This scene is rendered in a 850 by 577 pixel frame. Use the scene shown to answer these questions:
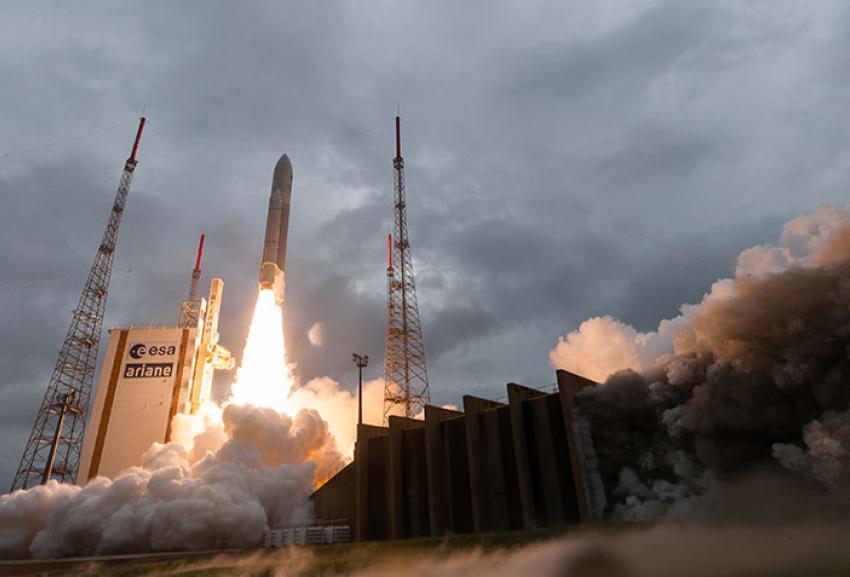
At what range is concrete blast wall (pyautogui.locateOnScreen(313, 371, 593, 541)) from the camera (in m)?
36.1

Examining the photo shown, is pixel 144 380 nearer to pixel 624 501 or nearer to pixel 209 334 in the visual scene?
pixel 209 334

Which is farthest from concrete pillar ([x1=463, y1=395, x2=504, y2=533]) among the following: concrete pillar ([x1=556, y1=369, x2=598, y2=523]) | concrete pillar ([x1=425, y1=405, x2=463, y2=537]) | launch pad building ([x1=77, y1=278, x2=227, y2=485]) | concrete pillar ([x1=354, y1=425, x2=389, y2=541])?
launch pad building ([x1=77, y1=278, x2=227, y2=485])

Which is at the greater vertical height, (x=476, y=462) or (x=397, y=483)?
(x=476, y=462)

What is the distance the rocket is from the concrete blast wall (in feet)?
55.5

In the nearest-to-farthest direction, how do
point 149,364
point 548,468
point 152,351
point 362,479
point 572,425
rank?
point 572,425 < point 548,468 < point 362,479 < point 149,364 < point 152,351

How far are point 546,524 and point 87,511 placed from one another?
33.9m

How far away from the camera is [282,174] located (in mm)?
59625

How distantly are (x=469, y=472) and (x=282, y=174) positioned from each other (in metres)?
35.7

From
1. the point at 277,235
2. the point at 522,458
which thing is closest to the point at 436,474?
the point at 522,458

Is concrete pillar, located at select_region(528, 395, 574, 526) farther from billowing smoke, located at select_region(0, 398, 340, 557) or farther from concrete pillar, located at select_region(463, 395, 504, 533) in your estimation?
billowing smoke, located at select_region(0, 398, 340, 557)

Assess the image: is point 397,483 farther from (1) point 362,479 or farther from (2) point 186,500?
(2) point 186,500

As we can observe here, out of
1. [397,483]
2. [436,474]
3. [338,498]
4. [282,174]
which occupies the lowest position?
[338,498]

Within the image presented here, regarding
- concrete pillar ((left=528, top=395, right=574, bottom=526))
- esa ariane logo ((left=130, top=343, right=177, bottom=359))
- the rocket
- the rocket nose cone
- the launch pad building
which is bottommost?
concrete pillar ((left=528, top=395, right=574, bottom=526))

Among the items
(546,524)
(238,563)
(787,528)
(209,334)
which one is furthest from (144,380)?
(787,528)
